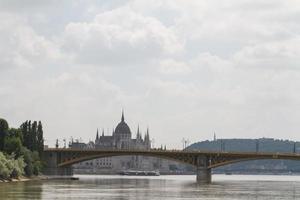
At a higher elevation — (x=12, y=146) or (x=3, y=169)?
(x=12, y=146)

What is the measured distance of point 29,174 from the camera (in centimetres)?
17488

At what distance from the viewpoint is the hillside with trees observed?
154 metres

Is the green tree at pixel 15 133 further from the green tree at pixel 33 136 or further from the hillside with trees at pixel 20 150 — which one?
the green tree at pixel 33 136

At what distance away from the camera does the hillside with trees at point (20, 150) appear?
154m

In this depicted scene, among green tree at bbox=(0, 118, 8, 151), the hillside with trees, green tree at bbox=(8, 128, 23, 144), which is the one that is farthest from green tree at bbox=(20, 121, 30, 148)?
green tree at bbox=(0, 118, 8, 151)

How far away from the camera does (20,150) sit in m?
174

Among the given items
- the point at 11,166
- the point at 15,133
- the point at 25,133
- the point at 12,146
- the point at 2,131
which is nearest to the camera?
the point at 11,166

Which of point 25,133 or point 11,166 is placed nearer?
point 11,166

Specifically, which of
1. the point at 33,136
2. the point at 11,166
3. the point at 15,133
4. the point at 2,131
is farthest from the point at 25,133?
the point at 11,166

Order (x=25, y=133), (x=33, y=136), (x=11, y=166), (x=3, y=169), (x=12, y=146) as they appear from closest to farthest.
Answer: (x=3, y=169)
(x=11, y=166)
(x=12, y=146)
(x=25, y=133)
(x=33, y=136)

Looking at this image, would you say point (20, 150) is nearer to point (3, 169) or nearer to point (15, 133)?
point (15, 133)

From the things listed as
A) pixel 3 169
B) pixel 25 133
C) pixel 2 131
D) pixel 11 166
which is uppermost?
pixel 25 133

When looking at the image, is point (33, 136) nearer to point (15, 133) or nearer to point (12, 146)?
point (15, 133)

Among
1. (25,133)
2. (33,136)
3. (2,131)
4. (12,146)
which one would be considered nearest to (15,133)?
(25,133)
